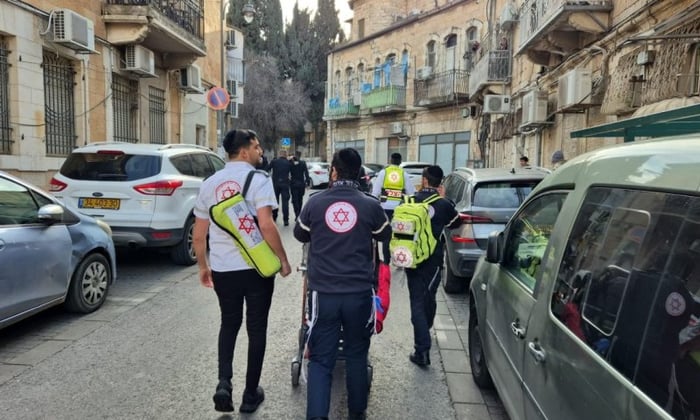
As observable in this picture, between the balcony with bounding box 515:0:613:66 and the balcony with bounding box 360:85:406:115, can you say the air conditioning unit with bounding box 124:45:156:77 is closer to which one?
the balcony with bounding box 515:0:613:66

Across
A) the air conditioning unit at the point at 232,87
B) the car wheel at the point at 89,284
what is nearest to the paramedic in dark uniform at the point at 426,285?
the car wheel at the point at 89,284

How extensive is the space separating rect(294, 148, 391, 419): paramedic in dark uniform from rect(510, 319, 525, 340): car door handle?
808 millimetres

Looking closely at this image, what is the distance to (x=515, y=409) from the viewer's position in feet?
8.95

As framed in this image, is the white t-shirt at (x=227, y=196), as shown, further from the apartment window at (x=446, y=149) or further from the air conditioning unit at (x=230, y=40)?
the apartment window at (x=446, y=149)

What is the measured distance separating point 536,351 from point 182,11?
1575cm

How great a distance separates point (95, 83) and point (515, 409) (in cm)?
1258

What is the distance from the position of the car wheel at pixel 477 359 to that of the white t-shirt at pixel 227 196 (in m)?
1.87

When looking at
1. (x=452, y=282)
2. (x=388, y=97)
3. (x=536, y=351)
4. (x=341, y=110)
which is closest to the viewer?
(x=536, y=351)

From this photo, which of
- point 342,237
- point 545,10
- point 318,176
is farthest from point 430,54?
point 342,237

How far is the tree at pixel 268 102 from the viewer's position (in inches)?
1602

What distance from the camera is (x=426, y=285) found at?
14.4ft

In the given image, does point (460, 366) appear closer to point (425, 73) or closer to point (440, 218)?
point (440, 218)

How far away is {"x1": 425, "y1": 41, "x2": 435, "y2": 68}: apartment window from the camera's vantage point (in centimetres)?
2852

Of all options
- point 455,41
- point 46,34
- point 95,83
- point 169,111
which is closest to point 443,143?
point 455,41
